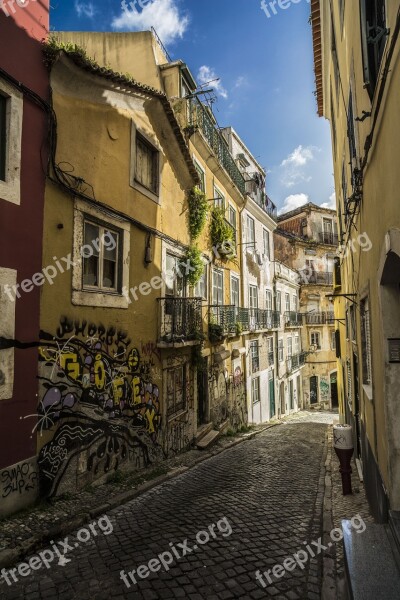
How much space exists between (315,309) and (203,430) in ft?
79.4

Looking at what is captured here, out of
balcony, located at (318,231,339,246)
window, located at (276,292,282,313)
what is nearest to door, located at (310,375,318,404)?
window, located at (276,292,282,313)

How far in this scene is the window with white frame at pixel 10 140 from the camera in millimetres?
5703

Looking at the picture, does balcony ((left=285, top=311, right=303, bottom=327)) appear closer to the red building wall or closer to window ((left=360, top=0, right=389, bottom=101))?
the red building wall

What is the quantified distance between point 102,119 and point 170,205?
3398mm

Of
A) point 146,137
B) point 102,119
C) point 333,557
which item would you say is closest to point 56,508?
point 333,557

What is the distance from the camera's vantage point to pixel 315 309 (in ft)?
111

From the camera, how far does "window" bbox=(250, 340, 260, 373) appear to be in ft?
62.9

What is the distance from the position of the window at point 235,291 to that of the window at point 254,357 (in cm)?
272

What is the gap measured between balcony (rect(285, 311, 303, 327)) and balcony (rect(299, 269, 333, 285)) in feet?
12.8

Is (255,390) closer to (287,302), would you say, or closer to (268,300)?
(268,300)

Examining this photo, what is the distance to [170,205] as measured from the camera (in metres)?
10.9

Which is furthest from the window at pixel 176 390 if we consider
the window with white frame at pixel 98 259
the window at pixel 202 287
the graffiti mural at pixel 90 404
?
the window with white frame at pixel 98 259

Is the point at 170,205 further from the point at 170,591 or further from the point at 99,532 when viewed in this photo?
the point at 170,591

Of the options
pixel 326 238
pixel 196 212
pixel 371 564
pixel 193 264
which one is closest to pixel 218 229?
pixel 196 212
